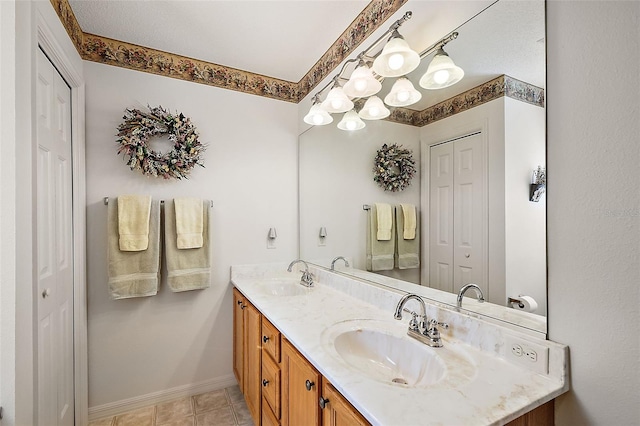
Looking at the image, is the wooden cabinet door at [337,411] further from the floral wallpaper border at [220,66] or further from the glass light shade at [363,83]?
the floral wallpaper border at [220,66]

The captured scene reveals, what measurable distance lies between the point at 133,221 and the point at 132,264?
29cm

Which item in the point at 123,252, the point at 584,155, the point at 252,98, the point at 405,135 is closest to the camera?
the point at 584,155

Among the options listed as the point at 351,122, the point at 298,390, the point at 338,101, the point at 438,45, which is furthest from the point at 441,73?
the point at 298,390

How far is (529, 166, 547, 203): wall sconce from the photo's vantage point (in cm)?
94

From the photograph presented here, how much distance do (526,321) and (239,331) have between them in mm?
1791

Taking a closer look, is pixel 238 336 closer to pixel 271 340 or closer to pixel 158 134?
pixel 271 340

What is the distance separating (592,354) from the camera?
0.82 metres

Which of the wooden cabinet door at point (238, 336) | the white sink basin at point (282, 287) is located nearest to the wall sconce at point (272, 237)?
the white sink basin at point (282, 287)

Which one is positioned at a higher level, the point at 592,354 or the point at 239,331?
the point at 592,354

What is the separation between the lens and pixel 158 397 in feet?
6.88

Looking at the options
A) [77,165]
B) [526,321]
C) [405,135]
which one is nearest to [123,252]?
[77,165]

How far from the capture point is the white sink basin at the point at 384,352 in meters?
1.08

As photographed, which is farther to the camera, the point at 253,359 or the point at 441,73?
the point at 253,359

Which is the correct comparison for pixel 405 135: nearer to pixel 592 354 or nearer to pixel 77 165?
pixel 592 354
